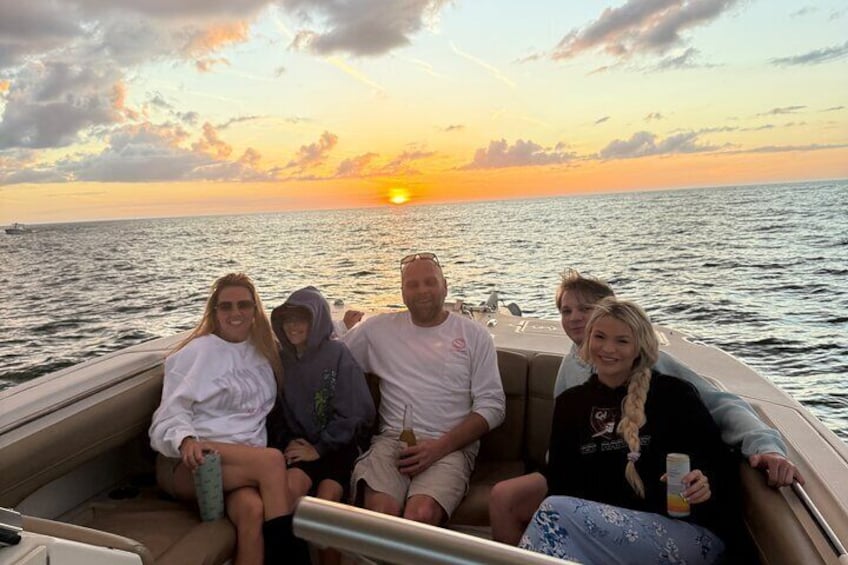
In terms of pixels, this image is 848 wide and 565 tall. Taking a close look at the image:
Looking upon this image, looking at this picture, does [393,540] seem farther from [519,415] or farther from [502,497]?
[519,415]

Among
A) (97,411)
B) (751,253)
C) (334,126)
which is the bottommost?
(751,253)

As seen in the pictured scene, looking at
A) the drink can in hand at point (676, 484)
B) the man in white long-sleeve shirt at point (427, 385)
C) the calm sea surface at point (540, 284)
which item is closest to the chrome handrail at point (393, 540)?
the drink can in hand at point (676, 484)

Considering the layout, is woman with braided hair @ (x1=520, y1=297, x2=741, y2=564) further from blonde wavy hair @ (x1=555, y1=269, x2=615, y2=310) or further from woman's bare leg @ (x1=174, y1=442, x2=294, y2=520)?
woman's bare leg @ (x1=174, y1=442, x2=294, y2=520)

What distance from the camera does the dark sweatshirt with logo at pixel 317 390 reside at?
2.59m

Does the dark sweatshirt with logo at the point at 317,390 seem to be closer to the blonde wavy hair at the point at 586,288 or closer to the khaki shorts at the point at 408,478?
the khaki shorts at the point at 408,478

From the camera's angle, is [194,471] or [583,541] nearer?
[583,541]

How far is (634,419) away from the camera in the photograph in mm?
1964

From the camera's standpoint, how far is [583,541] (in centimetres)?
178

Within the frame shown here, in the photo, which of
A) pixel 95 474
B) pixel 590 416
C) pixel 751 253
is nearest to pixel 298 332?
pixel 95 474

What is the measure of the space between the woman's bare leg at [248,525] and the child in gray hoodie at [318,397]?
0.95 feet

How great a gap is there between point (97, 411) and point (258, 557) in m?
0.79

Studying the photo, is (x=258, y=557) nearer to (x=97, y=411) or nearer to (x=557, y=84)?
(x=97, y=411)

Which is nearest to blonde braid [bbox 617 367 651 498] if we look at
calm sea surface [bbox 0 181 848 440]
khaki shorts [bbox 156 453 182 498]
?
khaki shorts [bbox 156 453 182 498]

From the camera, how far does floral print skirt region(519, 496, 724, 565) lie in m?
1.76
